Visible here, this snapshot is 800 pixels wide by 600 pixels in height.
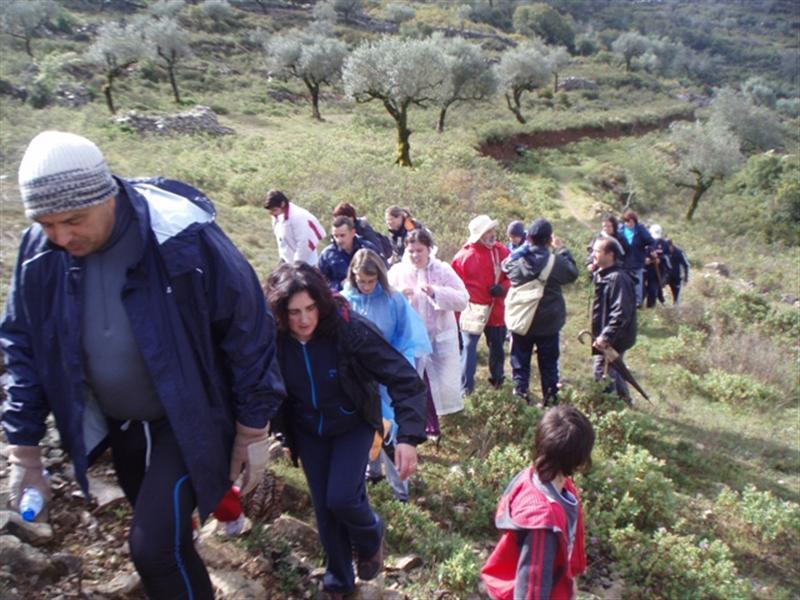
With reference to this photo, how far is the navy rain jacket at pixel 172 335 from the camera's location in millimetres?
1879

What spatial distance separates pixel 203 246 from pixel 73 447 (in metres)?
0.75

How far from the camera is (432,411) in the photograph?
4.47 metres

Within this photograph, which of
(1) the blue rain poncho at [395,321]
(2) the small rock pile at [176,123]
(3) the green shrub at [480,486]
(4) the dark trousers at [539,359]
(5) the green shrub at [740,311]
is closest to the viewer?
(1) the blue rain poncho at [395,321]

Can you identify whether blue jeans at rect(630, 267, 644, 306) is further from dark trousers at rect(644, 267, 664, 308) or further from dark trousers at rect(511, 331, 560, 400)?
dark trousers at rect(511, 331, 560, 400)

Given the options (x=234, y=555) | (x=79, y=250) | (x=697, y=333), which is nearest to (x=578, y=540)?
(x=234, y=555)

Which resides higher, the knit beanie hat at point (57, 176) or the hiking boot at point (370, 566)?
the knit beanie hat at point (57, 176)

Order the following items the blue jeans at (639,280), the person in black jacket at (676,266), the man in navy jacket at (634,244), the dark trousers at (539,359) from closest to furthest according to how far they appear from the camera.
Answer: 1. the dark trousers at (539,359)
2. the man in navy jacket at (634,244)
3. the blue jeans at (639,280)
4. the person in black jacket at (676,266)

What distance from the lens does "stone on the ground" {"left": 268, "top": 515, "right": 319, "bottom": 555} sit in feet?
10.6

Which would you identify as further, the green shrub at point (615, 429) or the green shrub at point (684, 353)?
the green shrub at point (684, 353)

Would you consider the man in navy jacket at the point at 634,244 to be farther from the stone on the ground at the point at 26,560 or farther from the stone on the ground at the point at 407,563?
the stone on the ground at the point at 26,560

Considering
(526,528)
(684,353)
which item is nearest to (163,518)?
(526,528)

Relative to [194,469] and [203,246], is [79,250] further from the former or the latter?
[194,469]

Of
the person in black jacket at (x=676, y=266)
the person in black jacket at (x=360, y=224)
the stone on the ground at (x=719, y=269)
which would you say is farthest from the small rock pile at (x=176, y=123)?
the person in black jacket at (x=360, y=224)

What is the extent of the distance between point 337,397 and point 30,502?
3.74ft
